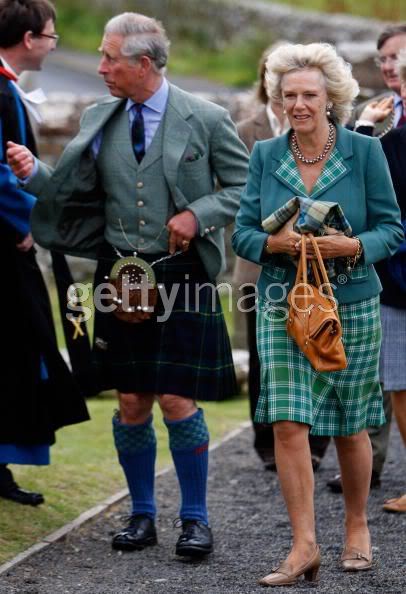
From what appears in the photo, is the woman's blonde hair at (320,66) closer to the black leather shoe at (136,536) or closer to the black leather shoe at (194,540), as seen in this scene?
the black leather shoe at (194,540)

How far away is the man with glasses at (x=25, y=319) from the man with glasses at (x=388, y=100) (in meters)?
1.51

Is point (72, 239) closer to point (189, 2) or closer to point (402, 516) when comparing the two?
point (402, 516)

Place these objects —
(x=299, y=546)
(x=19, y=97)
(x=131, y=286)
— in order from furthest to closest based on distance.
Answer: (x=19, y=97), (x=131, y=286), (x=299, y=546)

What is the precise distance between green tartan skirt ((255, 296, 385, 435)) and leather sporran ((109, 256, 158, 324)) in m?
0.56

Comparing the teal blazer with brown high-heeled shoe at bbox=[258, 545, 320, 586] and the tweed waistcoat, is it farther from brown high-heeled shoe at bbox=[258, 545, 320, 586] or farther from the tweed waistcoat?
brown high-heeled shoe at bbox=[258, 545, 320, 586]

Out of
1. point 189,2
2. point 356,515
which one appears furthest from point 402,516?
point 189,2

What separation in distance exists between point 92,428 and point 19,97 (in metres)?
2.87

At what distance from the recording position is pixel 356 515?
5.25m

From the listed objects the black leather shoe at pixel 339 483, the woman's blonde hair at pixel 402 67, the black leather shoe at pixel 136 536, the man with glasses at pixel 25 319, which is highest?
the woman's blonde hair at pixel 402 67

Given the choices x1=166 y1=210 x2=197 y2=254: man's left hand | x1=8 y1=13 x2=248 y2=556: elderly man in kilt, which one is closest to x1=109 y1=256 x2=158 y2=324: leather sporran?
x1=8 y1=13 x2=248 y2=556: elderly man in kilt

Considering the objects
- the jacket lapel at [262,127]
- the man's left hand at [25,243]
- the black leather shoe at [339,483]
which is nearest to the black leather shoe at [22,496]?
the man's left hand at [25,243]

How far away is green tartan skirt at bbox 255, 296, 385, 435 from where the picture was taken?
4.98 meters

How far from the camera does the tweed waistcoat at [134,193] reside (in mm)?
5531

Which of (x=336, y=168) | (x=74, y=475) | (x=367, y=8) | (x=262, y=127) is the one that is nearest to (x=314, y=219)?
(x=336, y=168)
